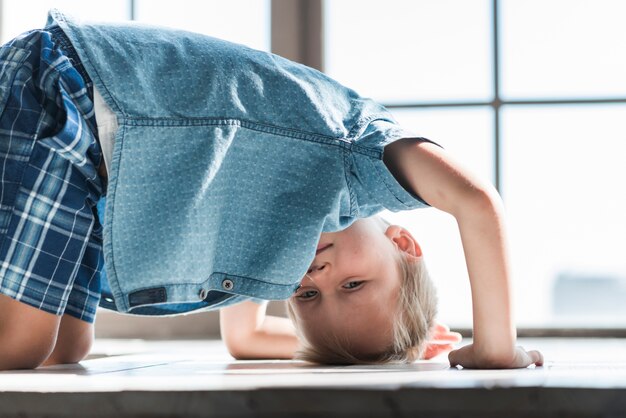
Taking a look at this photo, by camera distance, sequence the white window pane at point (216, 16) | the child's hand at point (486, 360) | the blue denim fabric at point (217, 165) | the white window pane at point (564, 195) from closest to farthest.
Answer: the child's hand at point (486, 360)
the blue denim fabric at point (217, 165)
the white window pane at point (564, 195)
the white window pane at point (216, 16)

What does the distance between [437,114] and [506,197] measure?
277 millimetres

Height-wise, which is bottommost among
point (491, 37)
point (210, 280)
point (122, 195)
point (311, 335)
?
point (311, 335)

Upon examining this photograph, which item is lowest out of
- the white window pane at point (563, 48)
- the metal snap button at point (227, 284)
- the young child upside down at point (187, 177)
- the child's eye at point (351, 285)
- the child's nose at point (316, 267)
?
the child's eye at point (351, 285)

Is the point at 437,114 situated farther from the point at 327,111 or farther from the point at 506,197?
the point at 327,111

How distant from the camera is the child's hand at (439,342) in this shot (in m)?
1.55

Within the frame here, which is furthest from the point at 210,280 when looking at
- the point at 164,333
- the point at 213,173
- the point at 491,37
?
the point at 491,37

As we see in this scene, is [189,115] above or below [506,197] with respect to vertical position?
above

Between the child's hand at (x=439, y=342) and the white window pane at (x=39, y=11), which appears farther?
the white window pane at (x=39, y=11)

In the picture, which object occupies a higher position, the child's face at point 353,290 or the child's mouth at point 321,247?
the child's mouth at point 321,247

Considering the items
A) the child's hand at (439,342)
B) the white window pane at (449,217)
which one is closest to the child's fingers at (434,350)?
the child's hand at (439,342)

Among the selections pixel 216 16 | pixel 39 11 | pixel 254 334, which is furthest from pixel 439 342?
pixel 39 11

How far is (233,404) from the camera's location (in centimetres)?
81

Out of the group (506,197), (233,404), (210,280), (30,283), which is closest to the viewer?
(233,404)

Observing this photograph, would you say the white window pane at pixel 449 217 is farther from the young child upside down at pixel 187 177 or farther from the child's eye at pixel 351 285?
the young child upside down at pixel 187 177
